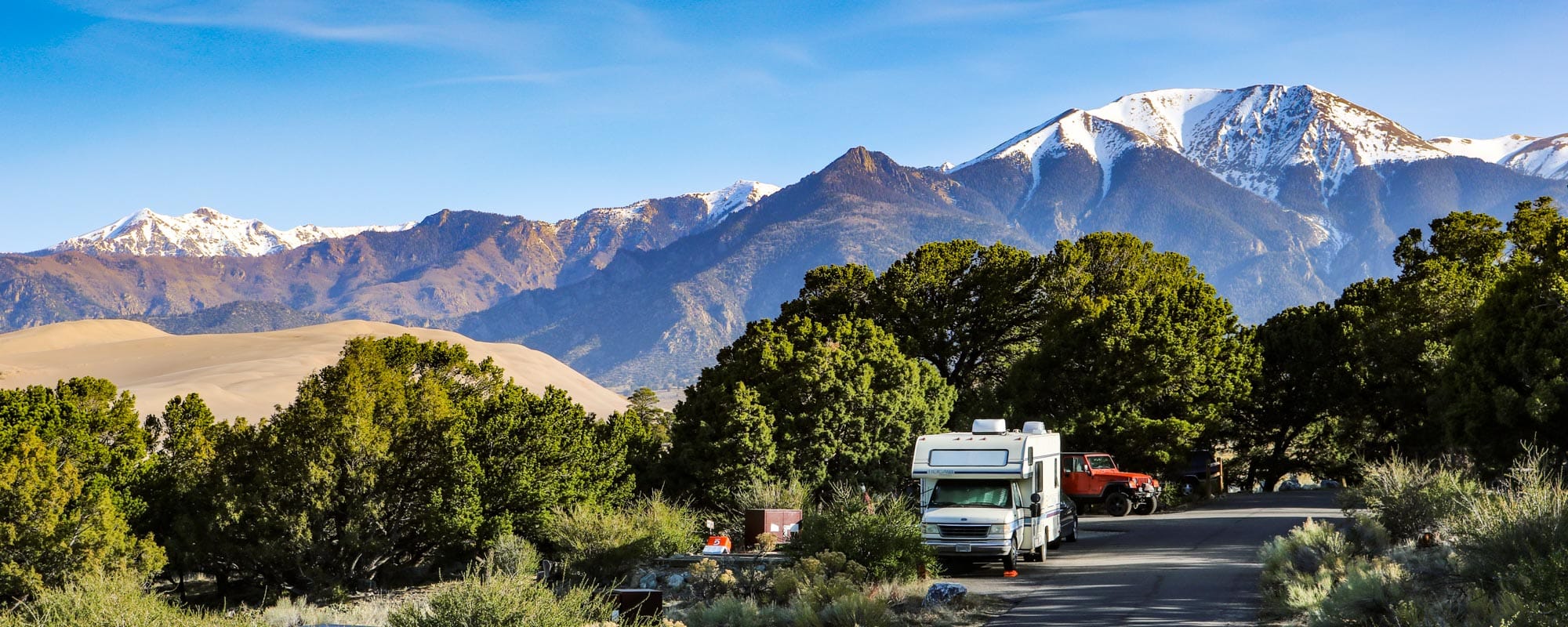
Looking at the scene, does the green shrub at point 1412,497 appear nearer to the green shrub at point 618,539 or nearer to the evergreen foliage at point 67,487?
the green shrub at point 618,539

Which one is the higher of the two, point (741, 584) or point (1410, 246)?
point (1410, 246)

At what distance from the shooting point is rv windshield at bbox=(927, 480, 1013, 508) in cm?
2161

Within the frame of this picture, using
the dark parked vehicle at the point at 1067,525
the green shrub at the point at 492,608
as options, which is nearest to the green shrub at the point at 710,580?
the dark parked vehicle at the point at 1067,525

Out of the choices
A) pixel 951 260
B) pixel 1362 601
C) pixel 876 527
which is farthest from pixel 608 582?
pixel 951 260

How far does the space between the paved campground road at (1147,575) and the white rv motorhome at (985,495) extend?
0.58 m

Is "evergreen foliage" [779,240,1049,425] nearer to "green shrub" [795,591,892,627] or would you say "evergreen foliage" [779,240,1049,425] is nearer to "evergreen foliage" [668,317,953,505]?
"evergreen foliage" [668,317,953,505]

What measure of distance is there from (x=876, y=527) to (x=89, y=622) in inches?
466

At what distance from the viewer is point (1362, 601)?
1310 cm

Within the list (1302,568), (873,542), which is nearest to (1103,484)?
(1302,568)

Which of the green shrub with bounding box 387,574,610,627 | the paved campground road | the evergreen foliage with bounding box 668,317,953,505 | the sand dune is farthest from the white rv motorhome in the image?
the sand dune

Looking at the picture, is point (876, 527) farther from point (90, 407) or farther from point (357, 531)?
point (90, 407)

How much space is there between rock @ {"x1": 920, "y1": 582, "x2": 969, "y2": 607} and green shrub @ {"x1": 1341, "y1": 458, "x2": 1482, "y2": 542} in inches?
284

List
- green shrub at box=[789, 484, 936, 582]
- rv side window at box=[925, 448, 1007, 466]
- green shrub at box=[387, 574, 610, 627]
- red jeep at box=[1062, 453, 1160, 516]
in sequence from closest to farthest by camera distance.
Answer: green shrub at box=[387, 574, 610, 627] → green shrub at box=[789, 484, 936, 582] → rv side window at box=[925, 448, 1007, 466] → red jeep at box=[1062, 453, 1160, 516]

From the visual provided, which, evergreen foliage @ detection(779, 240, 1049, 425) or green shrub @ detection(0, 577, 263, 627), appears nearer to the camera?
green shrub @ detection(0, 577, 263, 627)
